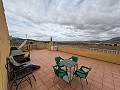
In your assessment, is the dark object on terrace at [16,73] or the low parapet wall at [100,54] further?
the low parapet wall at [100,54]

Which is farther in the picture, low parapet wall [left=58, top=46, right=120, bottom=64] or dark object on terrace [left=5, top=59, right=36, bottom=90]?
low parapet wall [left=58, top=46, right=120, bottom=64]

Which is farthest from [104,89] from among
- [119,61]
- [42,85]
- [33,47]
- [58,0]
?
[33,47]

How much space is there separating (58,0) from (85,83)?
4.38 meters

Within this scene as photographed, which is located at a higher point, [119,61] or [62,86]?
[119,61]

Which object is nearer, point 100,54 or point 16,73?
point 16,73

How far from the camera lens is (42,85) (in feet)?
8.20

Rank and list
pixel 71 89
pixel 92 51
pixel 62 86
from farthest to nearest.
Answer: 1. pixel 92 51
2. pixel 62 86
3. pixel 71 89

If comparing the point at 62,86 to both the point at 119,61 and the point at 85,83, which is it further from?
the point at 119,61

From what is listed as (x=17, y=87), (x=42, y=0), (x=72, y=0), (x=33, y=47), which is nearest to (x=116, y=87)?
(x=17, y=87)

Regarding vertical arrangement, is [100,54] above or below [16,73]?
above

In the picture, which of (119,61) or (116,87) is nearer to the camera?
(116,87)

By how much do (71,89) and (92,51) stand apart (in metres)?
4.53

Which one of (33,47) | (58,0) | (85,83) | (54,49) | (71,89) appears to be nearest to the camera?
(71,89)

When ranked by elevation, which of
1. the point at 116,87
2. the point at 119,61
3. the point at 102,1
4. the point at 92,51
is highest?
the point at 102,1
